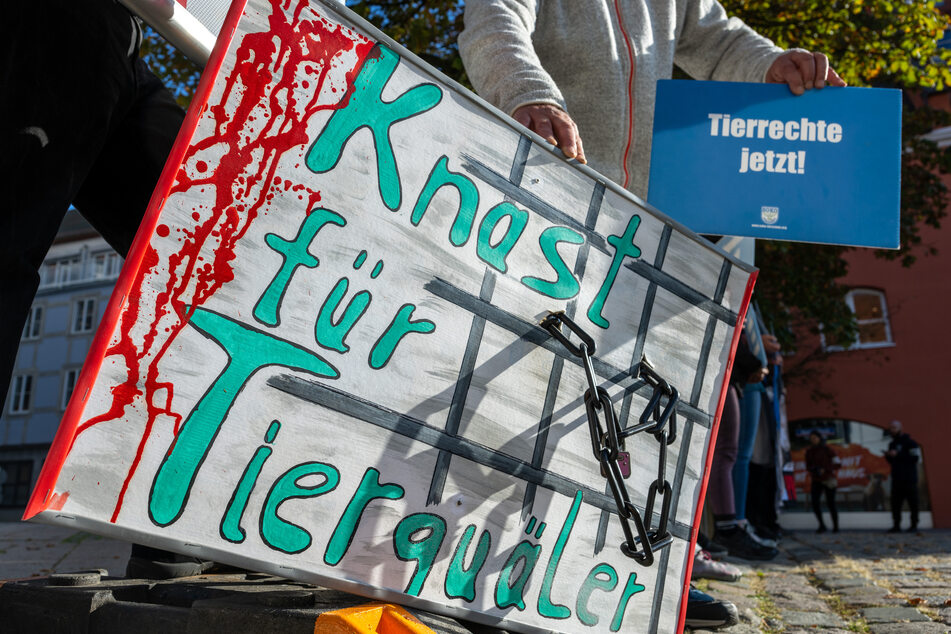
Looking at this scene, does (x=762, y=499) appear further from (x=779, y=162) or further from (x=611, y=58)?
(x=611, y=58)

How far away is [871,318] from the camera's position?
19828 millimetres

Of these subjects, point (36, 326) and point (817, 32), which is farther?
point (36, 326)

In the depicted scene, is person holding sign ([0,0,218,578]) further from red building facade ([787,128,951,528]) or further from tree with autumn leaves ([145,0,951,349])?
red building facade ([787,128,951,528])

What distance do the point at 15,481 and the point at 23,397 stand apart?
3487mm

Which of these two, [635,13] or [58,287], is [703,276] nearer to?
[635,13]

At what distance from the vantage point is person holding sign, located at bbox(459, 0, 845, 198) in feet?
7.88

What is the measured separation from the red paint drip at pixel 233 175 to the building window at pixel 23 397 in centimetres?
3833

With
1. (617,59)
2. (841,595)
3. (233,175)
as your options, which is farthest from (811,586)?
(233,175)

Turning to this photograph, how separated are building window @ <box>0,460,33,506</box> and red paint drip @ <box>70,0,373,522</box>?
121ft

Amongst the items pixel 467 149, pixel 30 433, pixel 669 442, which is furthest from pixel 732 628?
pixel 30 433

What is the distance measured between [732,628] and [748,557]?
10.2 ft

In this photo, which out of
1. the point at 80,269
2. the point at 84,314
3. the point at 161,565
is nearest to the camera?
the point at 161,565

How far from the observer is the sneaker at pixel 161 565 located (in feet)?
6.23

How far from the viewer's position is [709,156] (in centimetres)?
248
